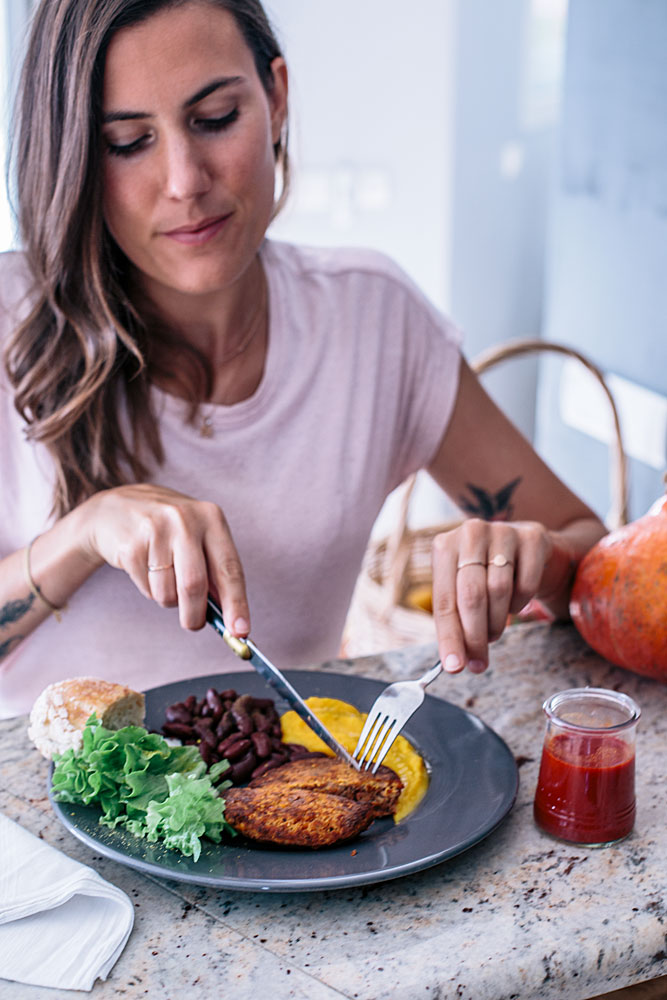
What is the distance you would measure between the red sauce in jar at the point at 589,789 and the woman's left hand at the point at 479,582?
0.18m

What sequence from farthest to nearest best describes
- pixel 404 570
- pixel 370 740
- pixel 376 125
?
pixel 376 125 < pixel 404 570 < pixel 370 740

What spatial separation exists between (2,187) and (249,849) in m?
1.03

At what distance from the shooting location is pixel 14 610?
142 centimetres

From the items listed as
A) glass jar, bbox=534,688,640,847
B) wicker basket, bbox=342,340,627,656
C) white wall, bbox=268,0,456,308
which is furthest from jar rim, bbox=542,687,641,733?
white wall, bbox=268,0,456,308

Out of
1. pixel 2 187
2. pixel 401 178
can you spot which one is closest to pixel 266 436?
pixel 2 187

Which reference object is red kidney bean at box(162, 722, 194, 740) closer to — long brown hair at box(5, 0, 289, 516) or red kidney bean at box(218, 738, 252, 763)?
red kidney bean at box(218, 738, 252, 763)

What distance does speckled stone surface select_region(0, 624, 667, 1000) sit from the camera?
0.83 metres

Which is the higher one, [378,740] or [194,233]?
[194,233]

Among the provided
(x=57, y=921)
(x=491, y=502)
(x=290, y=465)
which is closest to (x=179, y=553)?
(x=57, y=921)

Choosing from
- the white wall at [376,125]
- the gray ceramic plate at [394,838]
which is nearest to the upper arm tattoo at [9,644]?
the gray ceramic plate at [394,838]

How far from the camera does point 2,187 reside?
1.54 metres

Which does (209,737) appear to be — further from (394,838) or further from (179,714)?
(394,838)

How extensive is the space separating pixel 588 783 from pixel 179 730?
0.41 metres

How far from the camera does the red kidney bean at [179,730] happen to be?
1.11m
